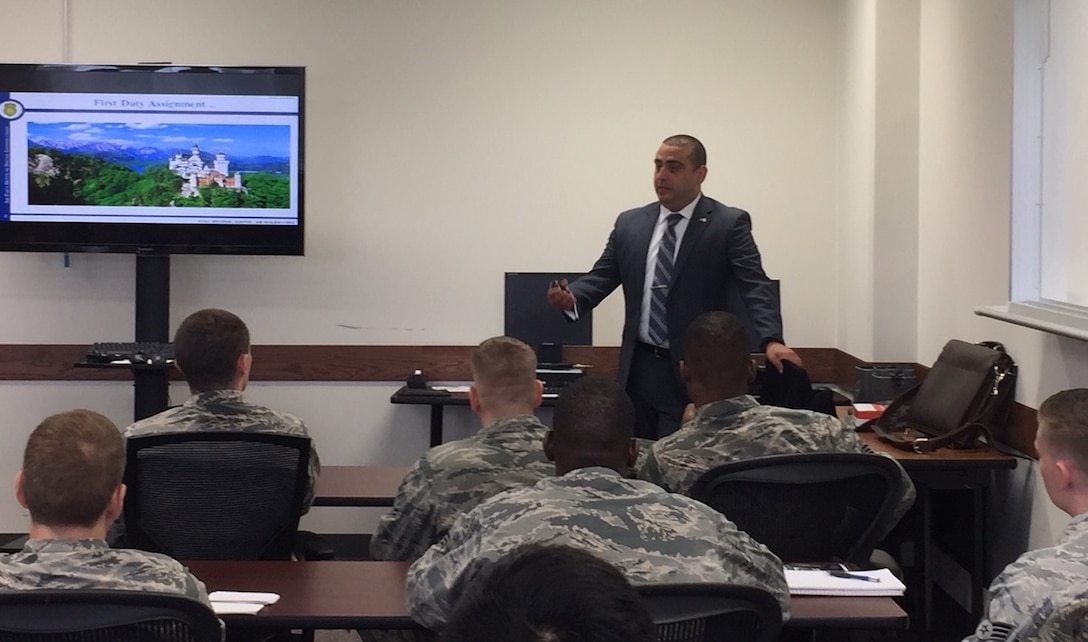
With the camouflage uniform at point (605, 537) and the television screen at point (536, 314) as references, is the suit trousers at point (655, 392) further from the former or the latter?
the camouflage uniform at point (605, 537)

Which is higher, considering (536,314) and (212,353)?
(536,314)

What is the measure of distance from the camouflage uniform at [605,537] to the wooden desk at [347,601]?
0.09 m

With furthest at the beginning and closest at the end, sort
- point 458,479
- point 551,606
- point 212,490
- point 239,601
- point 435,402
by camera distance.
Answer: point 435,402, point 212,490, point 458,479, point 239,601, point 551,606

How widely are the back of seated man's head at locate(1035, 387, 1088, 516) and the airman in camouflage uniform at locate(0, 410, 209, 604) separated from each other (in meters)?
1.52

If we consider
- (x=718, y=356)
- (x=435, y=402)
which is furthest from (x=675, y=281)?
(x=718, y=356)

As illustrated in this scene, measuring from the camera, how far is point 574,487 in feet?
6.40

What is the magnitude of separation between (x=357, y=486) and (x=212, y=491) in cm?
47

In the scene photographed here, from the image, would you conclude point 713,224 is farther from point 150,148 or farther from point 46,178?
point 46,178

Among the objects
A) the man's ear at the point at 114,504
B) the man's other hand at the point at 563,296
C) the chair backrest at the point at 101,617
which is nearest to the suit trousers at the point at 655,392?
the man's other hand at the point at 563,296

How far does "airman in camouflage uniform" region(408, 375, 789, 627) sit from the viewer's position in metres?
1.85

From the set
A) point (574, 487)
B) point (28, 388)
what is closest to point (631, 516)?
point (574, 487)

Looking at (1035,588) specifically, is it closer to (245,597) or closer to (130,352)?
(245,597)

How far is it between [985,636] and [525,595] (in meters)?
1.25

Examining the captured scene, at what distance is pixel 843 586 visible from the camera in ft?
7.20
